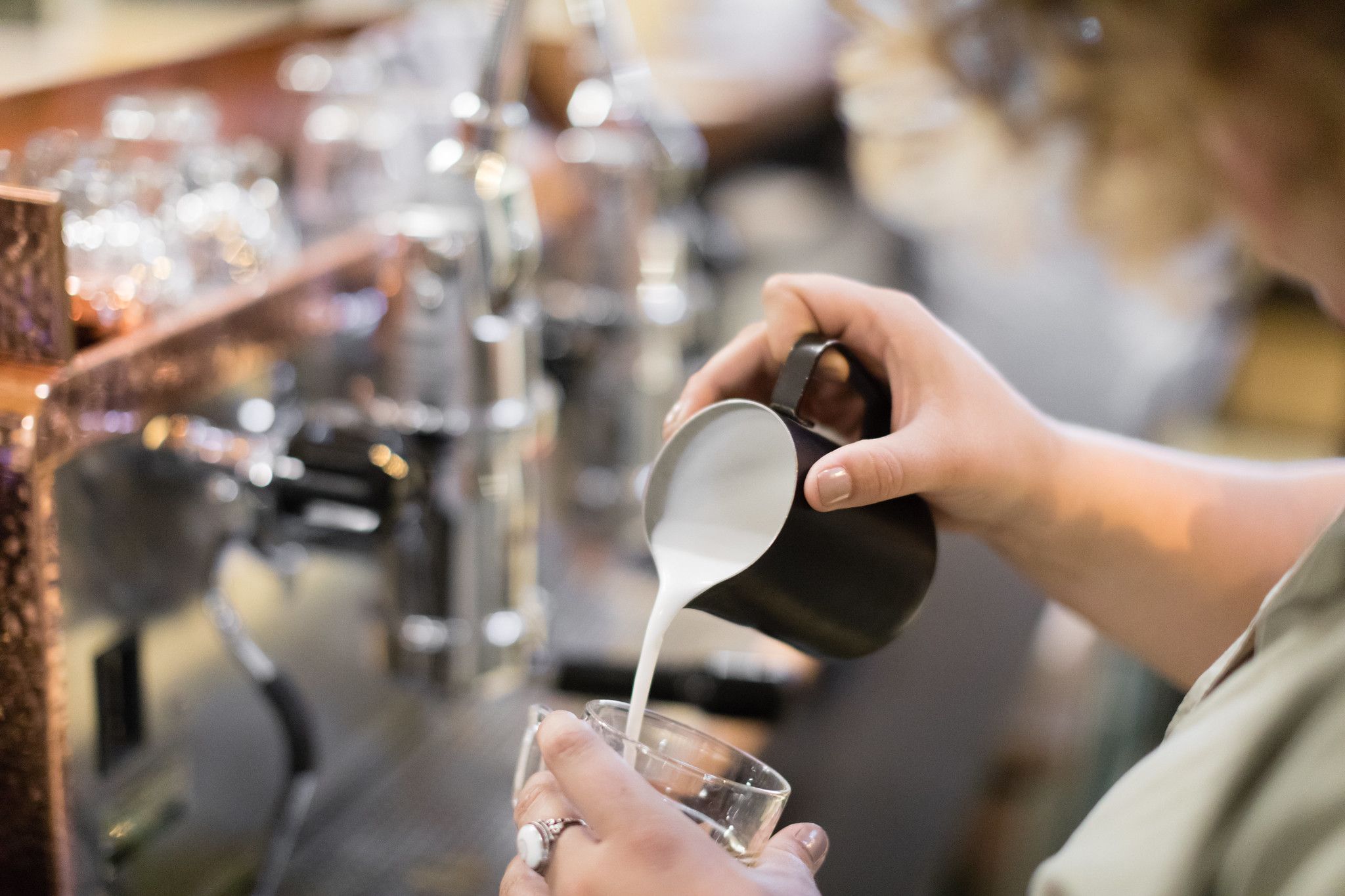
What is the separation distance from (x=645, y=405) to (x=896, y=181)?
98 centimetres

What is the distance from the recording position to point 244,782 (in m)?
0.98

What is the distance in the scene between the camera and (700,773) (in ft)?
2.01

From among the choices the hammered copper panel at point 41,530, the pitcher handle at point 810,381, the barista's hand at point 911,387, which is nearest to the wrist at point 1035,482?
the barista's hand at point 911,387

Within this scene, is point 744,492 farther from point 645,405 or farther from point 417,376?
point 645,405

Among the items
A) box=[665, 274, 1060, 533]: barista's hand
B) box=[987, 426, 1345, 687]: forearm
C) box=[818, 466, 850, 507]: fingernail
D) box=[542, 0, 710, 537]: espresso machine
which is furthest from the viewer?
box=[542, 0, 710, 537]: espresso machine

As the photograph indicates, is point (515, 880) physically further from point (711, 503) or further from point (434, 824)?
point (434, 824)

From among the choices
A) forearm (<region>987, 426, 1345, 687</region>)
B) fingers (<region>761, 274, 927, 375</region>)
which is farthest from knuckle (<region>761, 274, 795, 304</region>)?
forearm (<region>987, 426, 1345, 687</region>)

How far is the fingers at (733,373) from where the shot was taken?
2.58ft

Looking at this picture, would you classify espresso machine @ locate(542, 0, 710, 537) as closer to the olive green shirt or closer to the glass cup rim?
the glass cup rim

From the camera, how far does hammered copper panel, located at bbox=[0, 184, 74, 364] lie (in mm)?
663

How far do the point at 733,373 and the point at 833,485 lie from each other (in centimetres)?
19

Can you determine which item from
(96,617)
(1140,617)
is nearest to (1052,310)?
(1140,617)

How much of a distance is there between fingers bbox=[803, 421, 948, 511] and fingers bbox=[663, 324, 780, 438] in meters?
0.12

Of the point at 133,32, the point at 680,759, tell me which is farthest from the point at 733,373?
the point at 133,32
